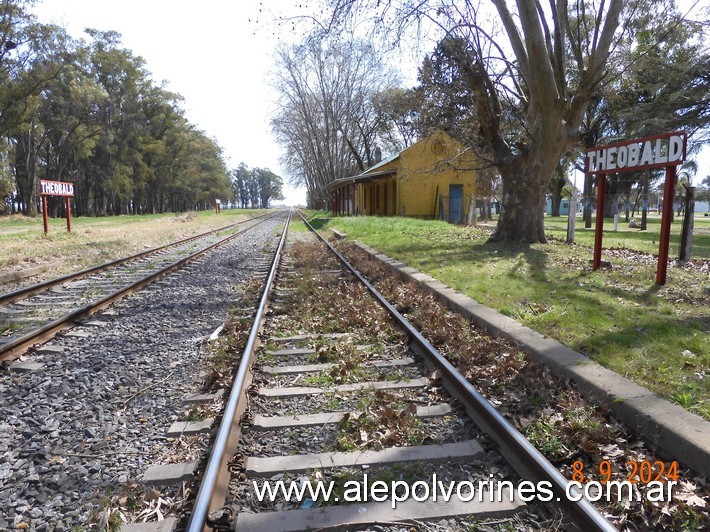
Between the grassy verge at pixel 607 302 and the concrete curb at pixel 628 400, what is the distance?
0.63 ft

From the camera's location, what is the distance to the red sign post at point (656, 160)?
21.0ft

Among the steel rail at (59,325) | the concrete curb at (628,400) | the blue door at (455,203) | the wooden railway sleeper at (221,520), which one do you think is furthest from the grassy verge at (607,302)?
the blue door at (455,203)

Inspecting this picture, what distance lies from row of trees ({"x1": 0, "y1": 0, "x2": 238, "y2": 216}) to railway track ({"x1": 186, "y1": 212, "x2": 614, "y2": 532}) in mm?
38562

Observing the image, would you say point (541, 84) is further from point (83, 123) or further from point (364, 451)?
point (83, 123)

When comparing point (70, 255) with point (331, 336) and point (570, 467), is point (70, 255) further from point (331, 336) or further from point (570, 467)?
point (570, 467)

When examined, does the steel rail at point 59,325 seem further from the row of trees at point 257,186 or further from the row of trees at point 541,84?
the row of trees at point 257,186

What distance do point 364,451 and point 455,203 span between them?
28969mm

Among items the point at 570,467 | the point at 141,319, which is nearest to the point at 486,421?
the point at 570,467

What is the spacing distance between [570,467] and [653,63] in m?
24.3

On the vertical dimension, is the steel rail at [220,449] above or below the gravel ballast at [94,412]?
above

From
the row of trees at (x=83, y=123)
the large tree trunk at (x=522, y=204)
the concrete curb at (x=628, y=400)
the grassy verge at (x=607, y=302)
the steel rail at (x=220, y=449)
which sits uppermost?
the row of trees at (x=83, y=123)

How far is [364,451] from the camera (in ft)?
9.82

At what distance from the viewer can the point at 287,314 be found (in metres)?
6.47

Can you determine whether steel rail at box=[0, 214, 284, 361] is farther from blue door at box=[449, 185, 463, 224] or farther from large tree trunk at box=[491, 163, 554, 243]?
blue door at box=[449, 185, 463, 224]
